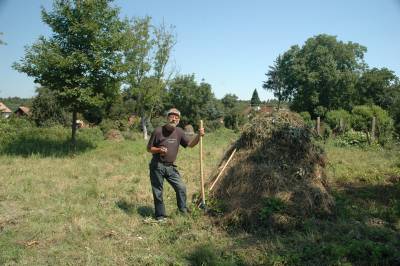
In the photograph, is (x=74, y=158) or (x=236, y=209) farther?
(x=74, y=158)

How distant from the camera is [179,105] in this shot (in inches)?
1953

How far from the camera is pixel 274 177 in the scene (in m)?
6.30

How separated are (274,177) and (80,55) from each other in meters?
9.35

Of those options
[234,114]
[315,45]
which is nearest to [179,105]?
[234,114]

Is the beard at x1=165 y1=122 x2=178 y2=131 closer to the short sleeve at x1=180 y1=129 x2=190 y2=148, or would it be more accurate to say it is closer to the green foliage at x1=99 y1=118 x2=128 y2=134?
the short sleeve at x1=180 y1=129 x2=190 y2=148

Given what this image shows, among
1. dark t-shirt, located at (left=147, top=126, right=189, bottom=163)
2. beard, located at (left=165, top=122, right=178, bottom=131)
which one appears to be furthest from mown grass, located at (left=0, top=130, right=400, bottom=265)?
Answer: beard, located at (left=165, top=122, right=178, bottom=131)

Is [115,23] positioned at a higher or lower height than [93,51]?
higher

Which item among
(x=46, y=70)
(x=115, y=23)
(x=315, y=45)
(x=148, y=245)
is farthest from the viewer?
(x=315, y=45)

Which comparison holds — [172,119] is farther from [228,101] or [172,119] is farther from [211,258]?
[228,101]

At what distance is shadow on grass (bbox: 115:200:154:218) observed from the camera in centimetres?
684

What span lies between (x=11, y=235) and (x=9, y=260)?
3.55 feet

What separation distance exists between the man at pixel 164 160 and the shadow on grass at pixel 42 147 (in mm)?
8181

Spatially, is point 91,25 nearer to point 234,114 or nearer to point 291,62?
point 234,114

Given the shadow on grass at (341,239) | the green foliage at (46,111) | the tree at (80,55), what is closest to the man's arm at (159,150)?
the shadow on grass at (341,239)
